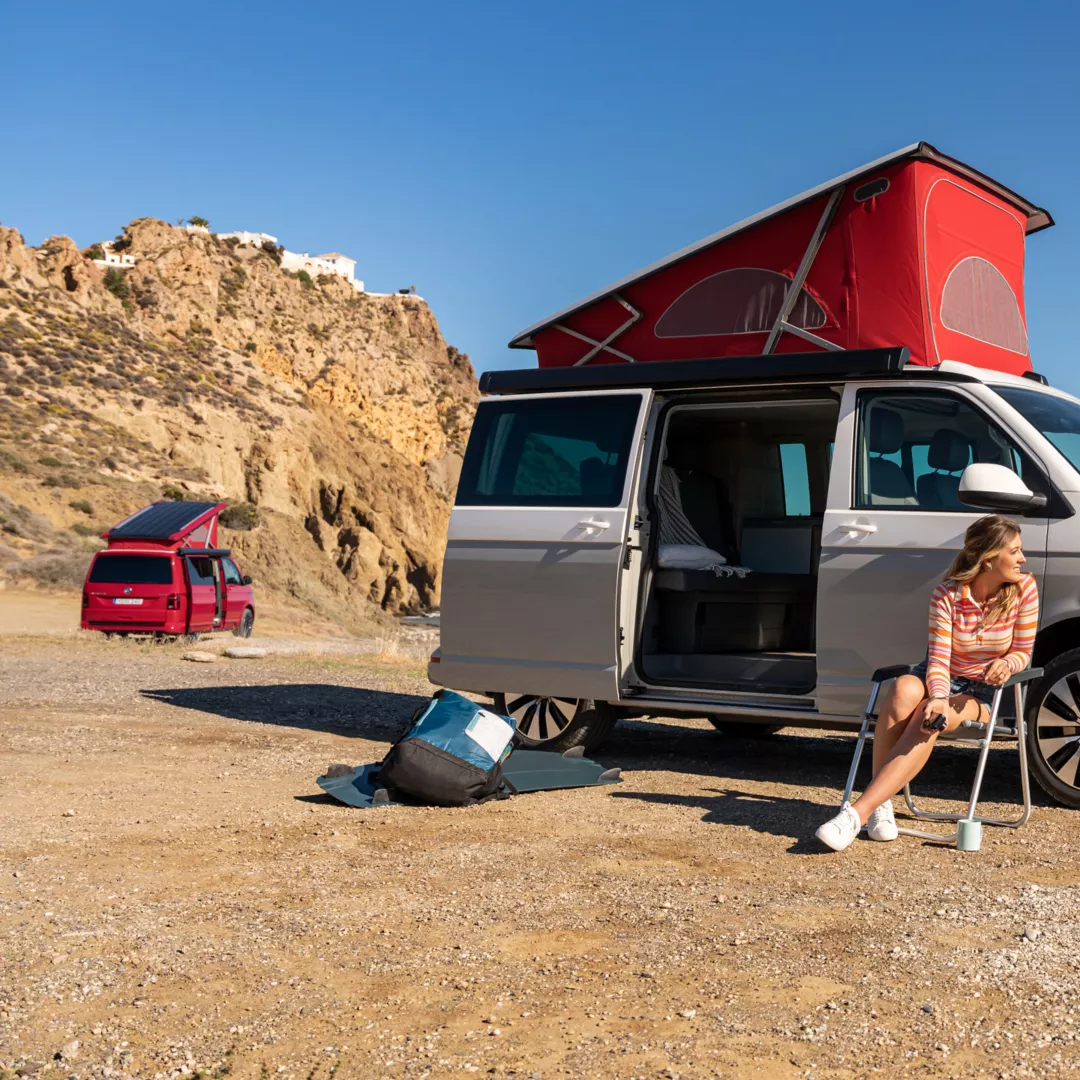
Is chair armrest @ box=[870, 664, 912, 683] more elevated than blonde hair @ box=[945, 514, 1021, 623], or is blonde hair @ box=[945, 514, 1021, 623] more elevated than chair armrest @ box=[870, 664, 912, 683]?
blonde hair @ box=[945, 514, 1021, 623]

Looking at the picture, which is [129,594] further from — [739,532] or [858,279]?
[858,279]

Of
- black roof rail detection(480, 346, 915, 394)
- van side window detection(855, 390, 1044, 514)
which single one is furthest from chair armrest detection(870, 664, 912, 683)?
black roof rail detection(480, 346, 915, 394)

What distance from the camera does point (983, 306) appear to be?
780 cm

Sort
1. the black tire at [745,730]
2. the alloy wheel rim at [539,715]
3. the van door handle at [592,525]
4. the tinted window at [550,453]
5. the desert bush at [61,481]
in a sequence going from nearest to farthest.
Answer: the van door handle at [592,525]
the tinted window at [550,453]
the alloy wheel rim at [539,715]
the black tire at [745,730]
the desert bush at [61,481]

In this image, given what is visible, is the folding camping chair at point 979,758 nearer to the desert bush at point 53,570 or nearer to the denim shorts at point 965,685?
the denim shorts at point 965,685

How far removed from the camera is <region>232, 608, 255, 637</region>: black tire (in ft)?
76.4

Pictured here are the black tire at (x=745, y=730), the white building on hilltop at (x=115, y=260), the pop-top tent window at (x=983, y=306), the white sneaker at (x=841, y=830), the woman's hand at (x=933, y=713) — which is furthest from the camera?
the white building on hilltop at (x=115, y=260)

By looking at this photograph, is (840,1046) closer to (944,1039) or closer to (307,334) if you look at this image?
(944,1039)

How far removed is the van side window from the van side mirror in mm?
308

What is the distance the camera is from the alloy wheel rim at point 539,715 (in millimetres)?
8414

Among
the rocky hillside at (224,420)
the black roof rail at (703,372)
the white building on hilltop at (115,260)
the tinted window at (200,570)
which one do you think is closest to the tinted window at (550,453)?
the black roof rail at (703,372)

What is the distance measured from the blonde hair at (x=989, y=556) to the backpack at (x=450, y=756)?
243 cm

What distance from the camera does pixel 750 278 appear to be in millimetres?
7852

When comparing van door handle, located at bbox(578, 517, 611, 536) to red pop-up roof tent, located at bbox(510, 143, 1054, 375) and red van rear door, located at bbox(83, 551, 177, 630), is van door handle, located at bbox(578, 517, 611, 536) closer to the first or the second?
red pop-up roof tent, located at bbox(510, 143, 1054, 375)
